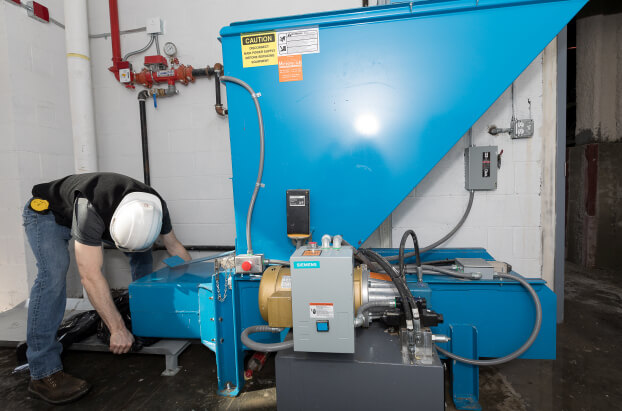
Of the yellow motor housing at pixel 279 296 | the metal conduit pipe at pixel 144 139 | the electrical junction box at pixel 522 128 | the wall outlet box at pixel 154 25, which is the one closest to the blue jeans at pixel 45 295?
the metal conduit pipe at pixel 144 139

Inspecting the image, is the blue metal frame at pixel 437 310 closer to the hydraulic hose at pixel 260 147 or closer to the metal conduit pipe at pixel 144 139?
the hydraulic hose at pixel 260 147

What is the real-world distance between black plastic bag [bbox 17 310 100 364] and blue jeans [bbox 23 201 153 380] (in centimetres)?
12

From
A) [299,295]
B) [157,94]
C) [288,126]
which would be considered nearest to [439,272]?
[299,295]

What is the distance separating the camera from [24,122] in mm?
2123

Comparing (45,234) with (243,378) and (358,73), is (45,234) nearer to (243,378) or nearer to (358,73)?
(243,378)

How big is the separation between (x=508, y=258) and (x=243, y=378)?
66.1 inches

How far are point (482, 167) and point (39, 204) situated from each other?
233 centimetres

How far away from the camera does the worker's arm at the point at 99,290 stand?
141cm

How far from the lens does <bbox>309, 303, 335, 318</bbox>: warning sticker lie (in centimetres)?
91

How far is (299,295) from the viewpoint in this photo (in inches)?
36.4

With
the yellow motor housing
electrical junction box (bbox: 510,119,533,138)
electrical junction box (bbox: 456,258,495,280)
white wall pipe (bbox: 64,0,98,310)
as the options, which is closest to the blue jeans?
white wall pipe (bbox: 64,0,98,310)

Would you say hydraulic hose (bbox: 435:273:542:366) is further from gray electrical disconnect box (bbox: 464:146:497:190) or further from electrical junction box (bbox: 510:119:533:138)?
electrical junction box (bbox: 510:119:533:138)

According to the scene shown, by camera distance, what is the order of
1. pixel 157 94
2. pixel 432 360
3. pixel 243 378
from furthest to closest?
pixel 157 94 → pixel 243 378 → pixel 432 360

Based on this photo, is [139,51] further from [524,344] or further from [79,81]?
[524,344]
